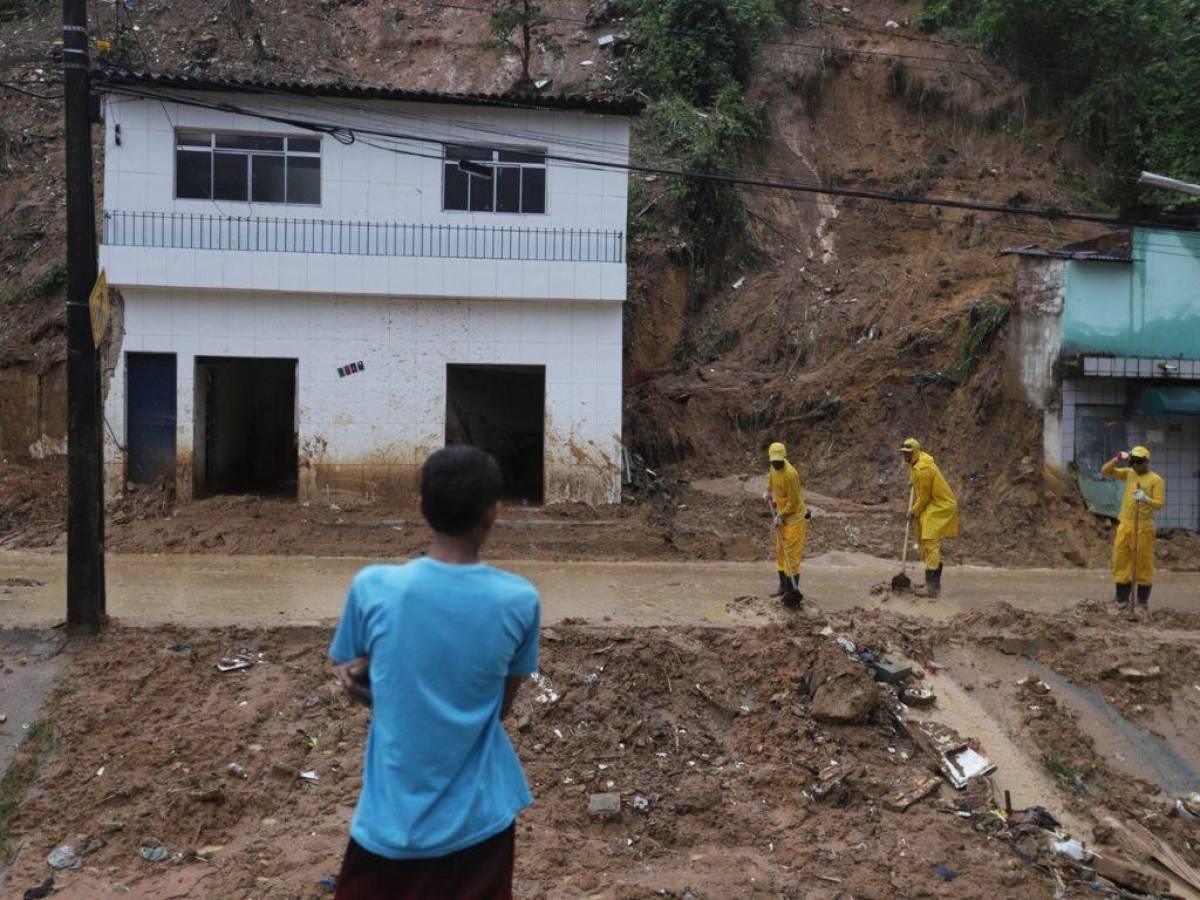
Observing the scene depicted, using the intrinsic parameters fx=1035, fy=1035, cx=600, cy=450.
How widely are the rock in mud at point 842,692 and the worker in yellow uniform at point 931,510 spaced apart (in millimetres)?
3805

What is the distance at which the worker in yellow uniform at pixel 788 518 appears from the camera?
32.9 feet

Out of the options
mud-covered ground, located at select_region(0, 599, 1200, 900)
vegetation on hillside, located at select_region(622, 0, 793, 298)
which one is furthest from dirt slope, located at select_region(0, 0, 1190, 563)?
mud-covered ground, located at select_region(0, 599, 1200, 900)

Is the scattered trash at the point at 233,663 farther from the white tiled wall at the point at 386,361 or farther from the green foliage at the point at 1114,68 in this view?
the green foliage at the point at 1114,68

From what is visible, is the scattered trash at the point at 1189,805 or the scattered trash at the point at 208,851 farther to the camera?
the scattered trash at the point at 1189,805

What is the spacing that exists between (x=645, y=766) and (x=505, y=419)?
12.5 meters

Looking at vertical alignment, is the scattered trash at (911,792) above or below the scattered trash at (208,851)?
above

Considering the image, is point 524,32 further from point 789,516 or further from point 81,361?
point 81,361

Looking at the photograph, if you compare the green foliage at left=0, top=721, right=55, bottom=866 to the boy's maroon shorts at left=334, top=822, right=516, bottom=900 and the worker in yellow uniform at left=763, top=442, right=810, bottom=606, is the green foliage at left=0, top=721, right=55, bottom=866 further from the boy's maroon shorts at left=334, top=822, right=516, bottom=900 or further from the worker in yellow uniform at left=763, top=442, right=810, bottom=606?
the worker in yellow uniform at left=763, top=442, right=810, bottom=606

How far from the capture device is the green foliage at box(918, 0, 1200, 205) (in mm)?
22453

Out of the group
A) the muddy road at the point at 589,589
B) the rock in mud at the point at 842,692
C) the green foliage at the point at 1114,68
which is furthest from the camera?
the green foliage at the point at 1114,68

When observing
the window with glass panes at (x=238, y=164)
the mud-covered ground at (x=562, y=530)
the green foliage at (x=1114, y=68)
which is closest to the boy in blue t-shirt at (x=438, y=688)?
the mud-covered ground at (x=562, y=530)

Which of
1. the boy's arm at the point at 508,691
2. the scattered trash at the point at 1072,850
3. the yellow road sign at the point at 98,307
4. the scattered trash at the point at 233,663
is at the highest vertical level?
the yellow road sign at the point at 98,307

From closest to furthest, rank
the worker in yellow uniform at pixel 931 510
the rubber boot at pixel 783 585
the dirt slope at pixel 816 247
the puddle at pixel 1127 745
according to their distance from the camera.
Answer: the puddle at pixel 1127 745, the rubber boot at pixel 783 585, the worker in yellow uniform at pixel 931 510, the dirt slope at pixel 816 247

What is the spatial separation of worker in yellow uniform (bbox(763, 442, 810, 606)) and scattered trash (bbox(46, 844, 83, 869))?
6.49 meters
